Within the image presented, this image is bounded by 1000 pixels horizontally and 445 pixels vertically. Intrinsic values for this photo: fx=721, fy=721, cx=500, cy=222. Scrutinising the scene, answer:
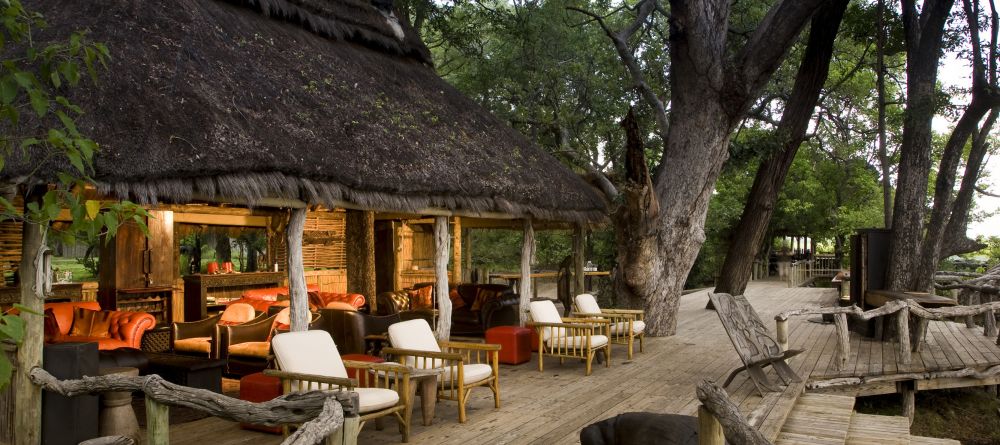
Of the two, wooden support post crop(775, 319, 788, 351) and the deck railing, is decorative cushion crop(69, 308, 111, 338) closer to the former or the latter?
wooden support post crop(775, 319, 788, 351)

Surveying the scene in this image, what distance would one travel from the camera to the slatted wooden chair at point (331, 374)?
4.73 meters

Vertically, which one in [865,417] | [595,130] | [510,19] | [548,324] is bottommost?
[865,417]

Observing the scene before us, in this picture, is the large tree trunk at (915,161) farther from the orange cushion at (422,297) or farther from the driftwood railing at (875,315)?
the orange cushion at (422,297)

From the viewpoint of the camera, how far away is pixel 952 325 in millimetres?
11305

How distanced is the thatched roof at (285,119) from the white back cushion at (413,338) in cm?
109

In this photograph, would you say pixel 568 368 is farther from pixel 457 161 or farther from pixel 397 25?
pixel 397 25

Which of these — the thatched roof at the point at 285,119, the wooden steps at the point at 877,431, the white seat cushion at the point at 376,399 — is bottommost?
the wooden steps at the point at 877,431

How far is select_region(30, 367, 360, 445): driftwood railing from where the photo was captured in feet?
8.95

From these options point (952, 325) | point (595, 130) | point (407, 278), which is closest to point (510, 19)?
point (595, 130)

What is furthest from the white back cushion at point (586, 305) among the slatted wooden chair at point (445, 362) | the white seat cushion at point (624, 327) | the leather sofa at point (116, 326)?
the leather sofa at point (116, 326)

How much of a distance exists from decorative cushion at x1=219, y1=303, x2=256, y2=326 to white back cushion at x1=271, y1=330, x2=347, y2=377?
3.02 metres

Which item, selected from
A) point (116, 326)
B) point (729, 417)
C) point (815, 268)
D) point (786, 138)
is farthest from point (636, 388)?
point (815, 268)

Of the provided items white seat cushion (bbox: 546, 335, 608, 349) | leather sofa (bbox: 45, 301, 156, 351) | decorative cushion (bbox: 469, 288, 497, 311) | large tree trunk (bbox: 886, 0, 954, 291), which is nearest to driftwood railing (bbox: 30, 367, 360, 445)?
leather sofa (bbox: 45, 301, 156, 351)

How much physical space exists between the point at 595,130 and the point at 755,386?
9081mm
